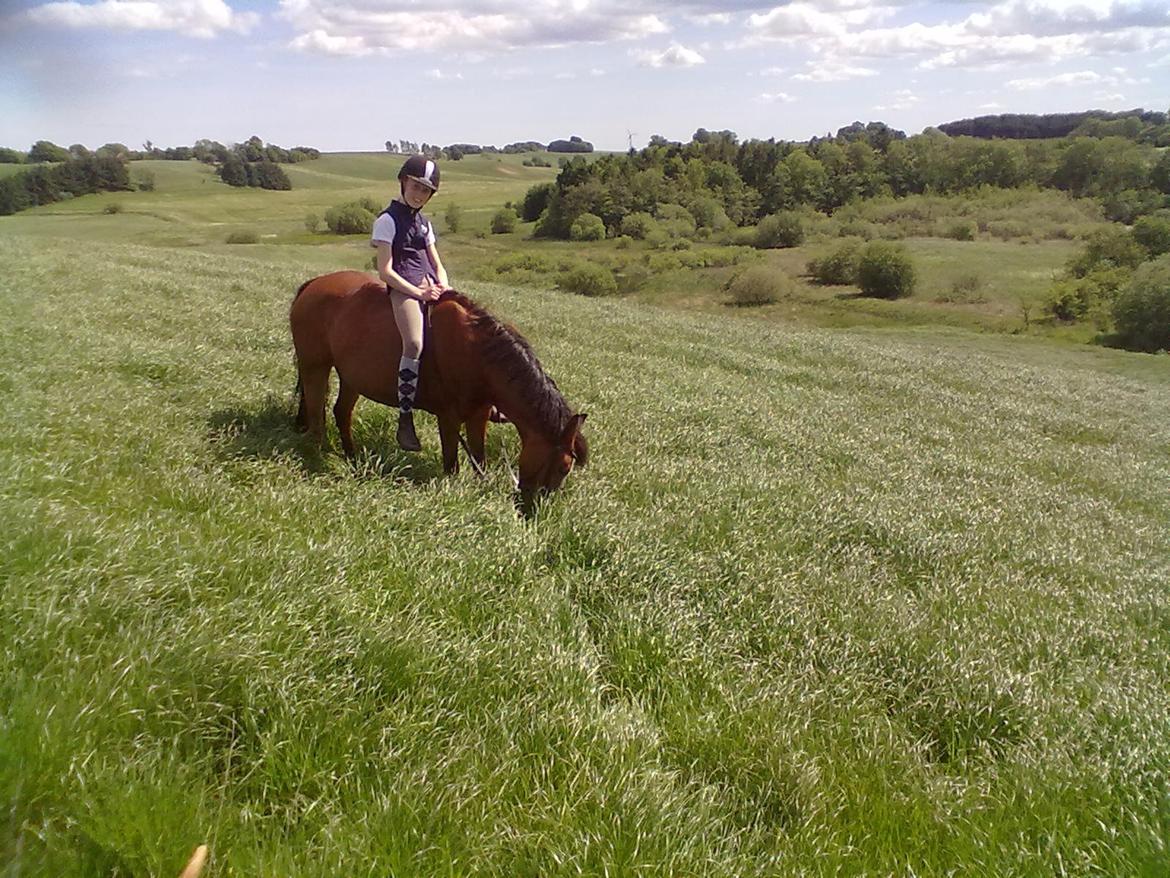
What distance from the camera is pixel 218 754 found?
2635mm

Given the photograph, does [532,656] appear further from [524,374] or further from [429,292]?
[429,292]

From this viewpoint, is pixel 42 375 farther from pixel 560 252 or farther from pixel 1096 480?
pixel 560 252

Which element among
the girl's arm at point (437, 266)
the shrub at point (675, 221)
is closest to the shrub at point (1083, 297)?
the shrub at point (675, 221)

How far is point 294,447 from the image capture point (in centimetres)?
658

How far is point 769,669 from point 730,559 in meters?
1.22

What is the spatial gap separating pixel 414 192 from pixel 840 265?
66.7 meters

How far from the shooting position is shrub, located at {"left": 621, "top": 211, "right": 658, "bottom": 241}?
3642 inches

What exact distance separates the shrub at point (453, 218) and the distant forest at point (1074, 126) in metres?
95.9

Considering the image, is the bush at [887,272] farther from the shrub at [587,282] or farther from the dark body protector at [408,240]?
the dark body protector at [408,240]

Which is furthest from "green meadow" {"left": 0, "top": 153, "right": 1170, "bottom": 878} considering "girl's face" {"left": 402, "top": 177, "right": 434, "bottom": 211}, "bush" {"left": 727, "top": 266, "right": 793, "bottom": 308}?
"bush" {"left": 727, "top": 266, "right": 793, "bottom": 308}

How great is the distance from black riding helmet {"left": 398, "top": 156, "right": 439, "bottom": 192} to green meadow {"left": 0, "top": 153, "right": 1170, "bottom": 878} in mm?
2624

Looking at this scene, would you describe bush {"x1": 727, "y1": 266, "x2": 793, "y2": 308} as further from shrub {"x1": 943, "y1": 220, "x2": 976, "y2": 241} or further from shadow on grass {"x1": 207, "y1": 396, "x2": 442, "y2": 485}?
shadow on grass {"x1": 207, "y1": 396, "x2": 442, "y2": 485}

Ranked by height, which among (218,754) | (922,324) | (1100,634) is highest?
(218,754)

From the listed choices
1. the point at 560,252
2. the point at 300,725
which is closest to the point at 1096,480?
the point at 300,725
